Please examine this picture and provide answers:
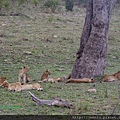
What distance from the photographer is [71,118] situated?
18.0ft

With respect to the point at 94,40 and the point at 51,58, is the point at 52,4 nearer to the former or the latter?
the point at 51,58

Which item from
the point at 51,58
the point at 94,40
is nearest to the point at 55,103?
the point at 94,40

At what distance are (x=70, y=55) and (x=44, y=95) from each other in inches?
259

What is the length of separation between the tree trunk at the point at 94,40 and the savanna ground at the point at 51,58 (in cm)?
37

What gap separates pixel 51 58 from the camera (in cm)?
1366

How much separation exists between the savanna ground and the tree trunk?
0.37 m

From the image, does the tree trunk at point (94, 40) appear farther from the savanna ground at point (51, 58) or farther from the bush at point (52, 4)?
the bush at point (52, 4)

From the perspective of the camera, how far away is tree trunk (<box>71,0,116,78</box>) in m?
9.71

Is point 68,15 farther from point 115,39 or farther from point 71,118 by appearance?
point 71,118

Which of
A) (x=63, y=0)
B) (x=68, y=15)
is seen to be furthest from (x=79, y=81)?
(x=63, y=0)

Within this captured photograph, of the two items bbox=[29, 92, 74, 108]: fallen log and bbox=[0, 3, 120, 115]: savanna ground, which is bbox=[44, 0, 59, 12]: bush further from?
bbox=[29, 92, 74, 108]: fallen log

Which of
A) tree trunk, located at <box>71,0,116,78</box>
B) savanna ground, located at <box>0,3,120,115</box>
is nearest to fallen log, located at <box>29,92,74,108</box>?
savanna ground, located at <box>0,3,120,115</box>

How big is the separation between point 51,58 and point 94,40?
401cm

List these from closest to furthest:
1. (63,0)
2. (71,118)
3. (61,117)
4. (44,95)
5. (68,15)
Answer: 1. (71,118)
2. (61,117)
3. (44,95)
4. (68,15)
5. (63,0)
